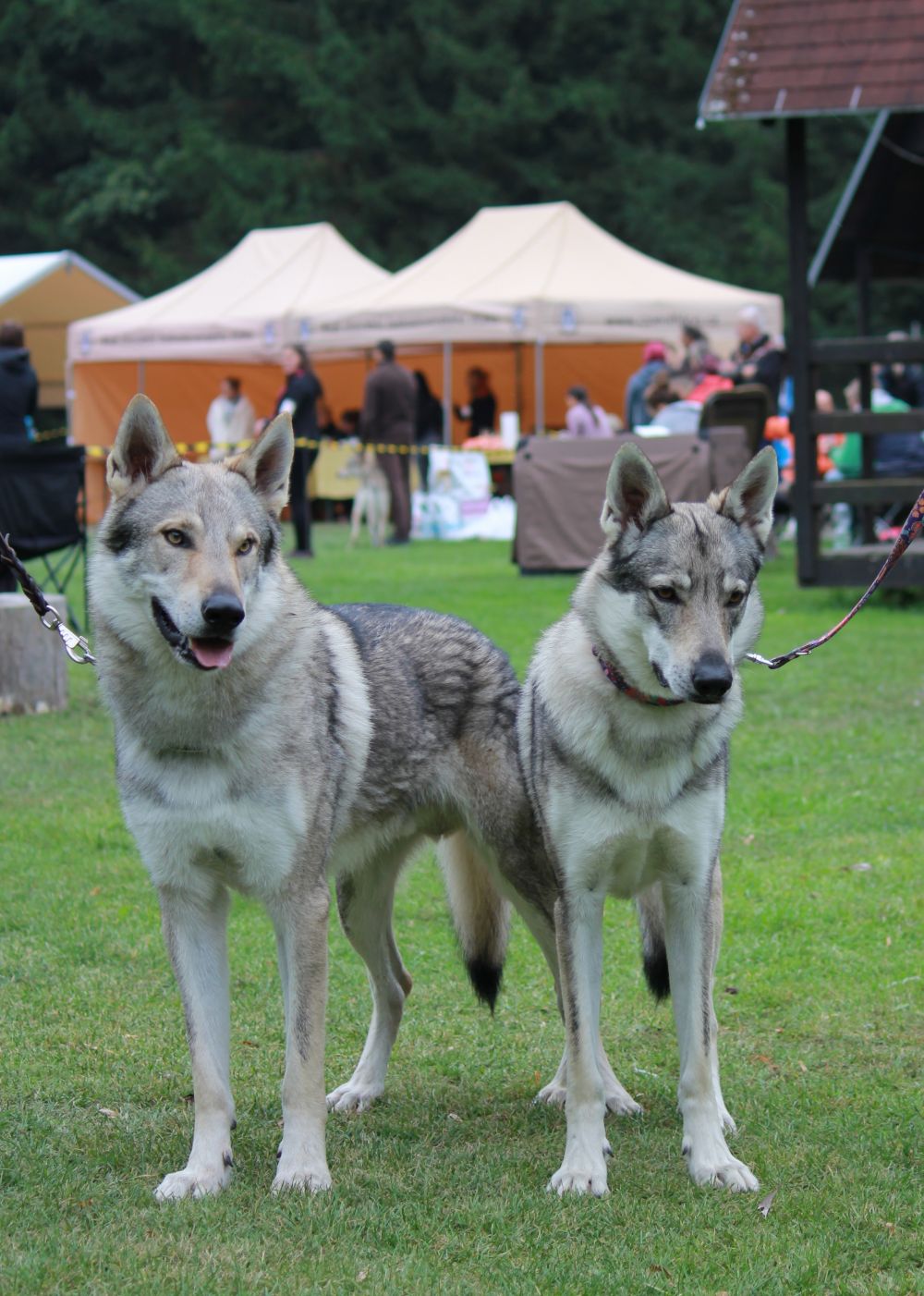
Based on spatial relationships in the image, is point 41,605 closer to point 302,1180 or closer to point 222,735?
point 222,735

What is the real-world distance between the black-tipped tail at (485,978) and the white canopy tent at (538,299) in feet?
58.1

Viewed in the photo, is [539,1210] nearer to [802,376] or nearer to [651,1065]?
[651,1065]

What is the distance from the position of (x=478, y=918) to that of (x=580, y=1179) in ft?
3.32

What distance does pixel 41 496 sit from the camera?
10266mm

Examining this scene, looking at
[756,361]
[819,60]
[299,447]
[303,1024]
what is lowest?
[299,447]

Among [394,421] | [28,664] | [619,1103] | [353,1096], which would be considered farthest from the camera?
[394,421]

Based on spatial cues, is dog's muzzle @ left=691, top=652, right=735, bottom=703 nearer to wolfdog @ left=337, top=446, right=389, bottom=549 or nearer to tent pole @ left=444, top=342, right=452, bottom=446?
wolfdog @ left=337, top=446, right=389, bottom=549

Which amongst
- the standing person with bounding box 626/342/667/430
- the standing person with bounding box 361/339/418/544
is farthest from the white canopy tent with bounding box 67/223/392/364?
the standing person with bounding box 626/342/667/430

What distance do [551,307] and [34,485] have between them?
12565 millimetres

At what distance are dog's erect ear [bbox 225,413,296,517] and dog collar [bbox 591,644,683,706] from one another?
0.89 metres

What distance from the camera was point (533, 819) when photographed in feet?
13.7

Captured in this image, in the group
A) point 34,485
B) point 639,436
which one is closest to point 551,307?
point 639,436

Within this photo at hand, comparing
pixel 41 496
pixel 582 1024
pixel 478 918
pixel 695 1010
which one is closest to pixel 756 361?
pixel 41 496

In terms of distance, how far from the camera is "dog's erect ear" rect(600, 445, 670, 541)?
3.77 metres
